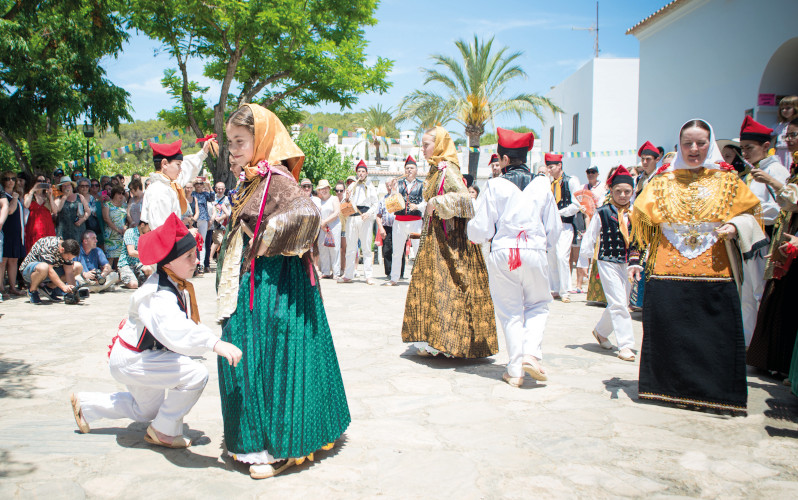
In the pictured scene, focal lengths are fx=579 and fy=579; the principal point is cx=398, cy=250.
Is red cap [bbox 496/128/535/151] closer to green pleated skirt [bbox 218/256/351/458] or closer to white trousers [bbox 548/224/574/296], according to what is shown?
green pleated skirt [bbox 218/256/351/458]

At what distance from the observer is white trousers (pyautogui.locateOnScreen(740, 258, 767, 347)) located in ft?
17.5

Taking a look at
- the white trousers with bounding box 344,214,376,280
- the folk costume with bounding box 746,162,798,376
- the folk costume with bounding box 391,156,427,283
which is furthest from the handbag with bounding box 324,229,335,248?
the folk costume with bounding box 746,162,798,376

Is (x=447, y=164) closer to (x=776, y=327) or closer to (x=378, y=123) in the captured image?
(x=776, y=327)

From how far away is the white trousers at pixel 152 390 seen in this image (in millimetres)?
3260

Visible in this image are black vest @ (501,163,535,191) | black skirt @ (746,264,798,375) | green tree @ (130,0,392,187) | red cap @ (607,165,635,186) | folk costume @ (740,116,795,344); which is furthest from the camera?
green tree @ (130,0,392,187)

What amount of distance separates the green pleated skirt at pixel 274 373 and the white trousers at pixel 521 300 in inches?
81.1

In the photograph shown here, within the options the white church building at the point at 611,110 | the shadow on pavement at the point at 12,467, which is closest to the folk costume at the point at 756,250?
the shadow on pavement at the point at 12,467

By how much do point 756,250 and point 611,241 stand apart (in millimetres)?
1281

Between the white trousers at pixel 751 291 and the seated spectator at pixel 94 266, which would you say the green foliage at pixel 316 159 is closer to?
the seated spectator at pixel 94 266

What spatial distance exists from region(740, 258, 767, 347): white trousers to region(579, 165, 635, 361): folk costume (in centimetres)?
99

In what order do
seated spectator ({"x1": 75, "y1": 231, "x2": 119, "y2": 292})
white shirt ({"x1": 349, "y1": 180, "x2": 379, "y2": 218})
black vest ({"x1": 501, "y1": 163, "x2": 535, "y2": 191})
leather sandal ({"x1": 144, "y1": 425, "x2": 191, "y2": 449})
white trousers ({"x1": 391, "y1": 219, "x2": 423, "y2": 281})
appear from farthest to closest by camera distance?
white shirt ({"x1": 349, "y1": 180, "x2": 379, "y2": 218}), white trousers ({"x1": 391, "y1": 219, "x2": 423, "y2": 281}), seated spectator ({"x1": 75, "y1": 231, "x2": 119, "y2": 292}), black vest ({"x1": 501, "y1": 163, "x2": 535, "y2": 191}), leather sandal ({"x1": 144, "y1": 425, "x2": 191, "y2": 449})

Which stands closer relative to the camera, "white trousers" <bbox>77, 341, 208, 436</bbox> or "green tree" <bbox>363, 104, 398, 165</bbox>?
"white trousers" <bbox>77, 341, 208, 436</bbox>

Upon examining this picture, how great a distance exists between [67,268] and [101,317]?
1.99 m

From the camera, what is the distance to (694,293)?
4.20 meters
